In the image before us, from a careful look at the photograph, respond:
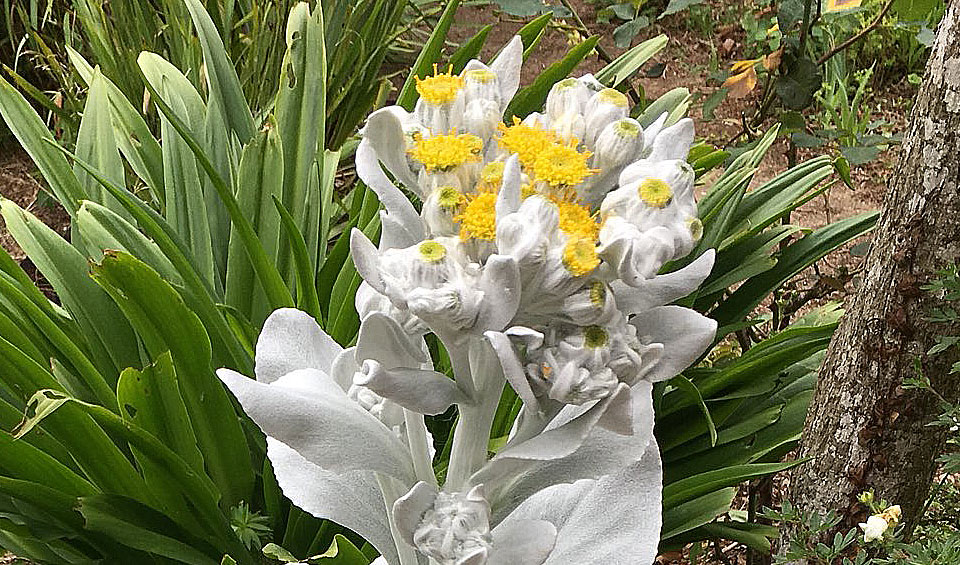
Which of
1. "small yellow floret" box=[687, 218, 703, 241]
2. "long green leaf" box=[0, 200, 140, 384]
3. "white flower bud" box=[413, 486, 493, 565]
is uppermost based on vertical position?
"small yellow floret" box=[687, 218, 703, 241]

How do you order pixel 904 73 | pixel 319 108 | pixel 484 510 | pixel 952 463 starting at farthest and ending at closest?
pixel 904 73, pixel 319 108, pixel 952 463, pixel 484 510

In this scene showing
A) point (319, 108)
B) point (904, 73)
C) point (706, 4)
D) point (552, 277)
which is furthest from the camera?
point (706, 4)

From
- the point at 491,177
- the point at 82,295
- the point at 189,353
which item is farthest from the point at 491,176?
the point at 82,295

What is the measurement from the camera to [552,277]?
2.08 feet

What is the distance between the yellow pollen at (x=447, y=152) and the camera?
0.68m

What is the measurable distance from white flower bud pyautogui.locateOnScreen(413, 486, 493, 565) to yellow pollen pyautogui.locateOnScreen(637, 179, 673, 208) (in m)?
0.25

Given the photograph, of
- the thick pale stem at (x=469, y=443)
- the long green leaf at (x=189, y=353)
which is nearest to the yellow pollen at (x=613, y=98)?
the thick pale stem at (x=469, y=443)

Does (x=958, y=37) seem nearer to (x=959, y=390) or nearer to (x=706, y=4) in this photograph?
(x=959, y=390)

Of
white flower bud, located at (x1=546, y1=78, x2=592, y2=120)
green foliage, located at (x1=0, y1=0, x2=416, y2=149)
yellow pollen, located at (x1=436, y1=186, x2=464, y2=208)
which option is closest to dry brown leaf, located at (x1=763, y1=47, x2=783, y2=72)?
green foliage, located at (x1=0, y1=0, x2=416, y2=149)

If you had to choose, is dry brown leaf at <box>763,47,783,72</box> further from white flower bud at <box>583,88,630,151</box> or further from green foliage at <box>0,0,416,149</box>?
white flower bud at <box>583,88,630,151</box>

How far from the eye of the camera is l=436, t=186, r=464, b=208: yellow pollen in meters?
0.67

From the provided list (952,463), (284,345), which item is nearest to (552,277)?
(284,345)

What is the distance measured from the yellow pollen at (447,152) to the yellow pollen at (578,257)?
97 millimetres

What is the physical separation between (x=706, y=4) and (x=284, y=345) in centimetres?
331
